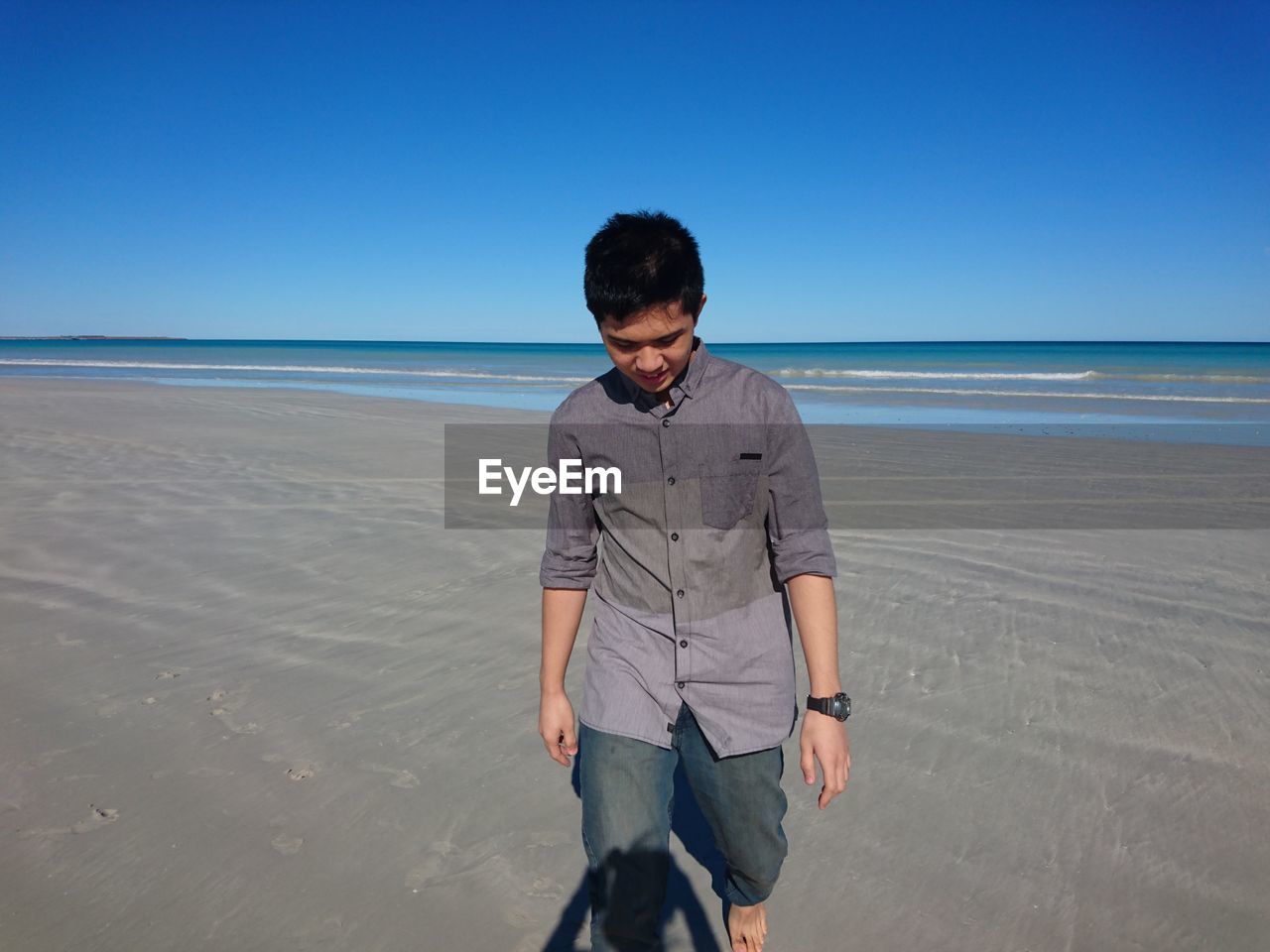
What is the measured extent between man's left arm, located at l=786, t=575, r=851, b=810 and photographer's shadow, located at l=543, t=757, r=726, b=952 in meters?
0.61

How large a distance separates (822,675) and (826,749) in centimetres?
17

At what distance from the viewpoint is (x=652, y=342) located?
1888 mm

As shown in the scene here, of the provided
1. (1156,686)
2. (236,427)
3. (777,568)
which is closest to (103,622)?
(777,568)

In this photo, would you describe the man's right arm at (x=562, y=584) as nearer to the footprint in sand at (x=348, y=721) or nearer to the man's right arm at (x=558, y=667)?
the man's right arm at (x=558, y=667)

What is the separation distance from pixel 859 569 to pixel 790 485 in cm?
409

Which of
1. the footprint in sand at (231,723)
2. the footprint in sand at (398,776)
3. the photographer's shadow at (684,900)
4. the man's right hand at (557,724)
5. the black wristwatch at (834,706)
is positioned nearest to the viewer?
the black wristwatch at (834,706)

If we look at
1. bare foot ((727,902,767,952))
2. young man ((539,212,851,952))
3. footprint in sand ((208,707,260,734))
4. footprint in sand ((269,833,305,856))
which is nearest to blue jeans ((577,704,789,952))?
young man ((539,212,851,952))

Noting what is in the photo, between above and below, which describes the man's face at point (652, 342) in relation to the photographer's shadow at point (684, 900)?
above

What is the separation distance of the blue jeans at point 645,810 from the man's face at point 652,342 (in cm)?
79

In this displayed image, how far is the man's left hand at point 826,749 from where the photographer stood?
194 cm

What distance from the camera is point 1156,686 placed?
3.98m

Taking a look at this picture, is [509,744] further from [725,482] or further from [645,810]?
[725,482]

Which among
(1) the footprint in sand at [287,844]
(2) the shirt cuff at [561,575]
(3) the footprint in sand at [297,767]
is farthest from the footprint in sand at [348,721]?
(2) the shirt cuff at [561,575]

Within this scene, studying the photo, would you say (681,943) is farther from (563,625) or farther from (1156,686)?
(1156,686)
